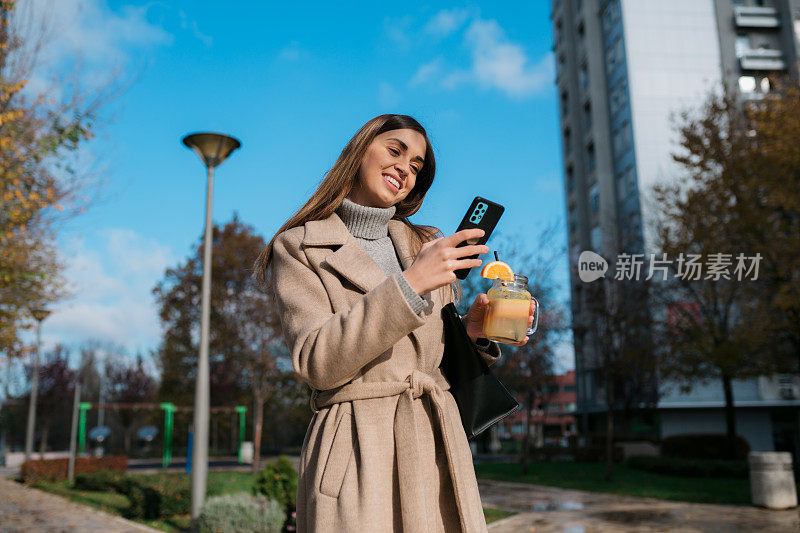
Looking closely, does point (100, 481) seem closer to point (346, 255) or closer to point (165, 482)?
point (165, 482)

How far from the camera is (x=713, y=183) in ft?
52.3

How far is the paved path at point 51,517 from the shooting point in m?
10.4

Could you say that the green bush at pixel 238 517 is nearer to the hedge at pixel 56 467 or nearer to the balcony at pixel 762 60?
the hedge at pixel 56 467

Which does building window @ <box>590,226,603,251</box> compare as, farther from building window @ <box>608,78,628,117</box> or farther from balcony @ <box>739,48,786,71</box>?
balcony @ <box>739,48,786,71</box>

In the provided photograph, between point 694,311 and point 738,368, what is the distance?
3.43m

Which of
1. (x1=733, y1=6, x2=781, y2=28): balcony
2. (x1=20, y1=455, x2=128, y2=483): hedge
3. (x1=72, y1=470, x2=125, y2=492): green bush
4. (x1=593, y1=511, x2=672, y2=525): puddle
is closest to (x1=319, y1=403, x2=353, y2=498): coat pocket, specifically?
(x1=593, y1=511, x2=672, y2=525): puddle

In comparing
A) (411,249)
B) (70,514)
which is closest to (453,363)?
(411,249)

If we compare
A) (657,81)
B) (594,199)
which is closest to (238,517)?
(594,199)

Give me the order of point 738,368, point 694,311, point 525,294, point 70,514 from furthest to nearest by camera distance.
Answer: point 694,311 → point 738,368 → point 70,514 → point 525,294

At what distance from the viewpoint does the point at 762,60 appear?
32.5m

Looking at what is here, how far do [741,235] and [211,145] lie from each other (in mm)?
12274

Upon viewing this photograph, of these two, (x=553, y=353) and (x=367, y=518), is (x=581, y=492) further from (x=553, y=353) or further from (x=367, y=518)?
(x=367, y=518)

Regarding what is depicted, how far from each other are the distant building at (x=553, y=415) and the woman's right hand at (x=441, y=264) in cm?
260

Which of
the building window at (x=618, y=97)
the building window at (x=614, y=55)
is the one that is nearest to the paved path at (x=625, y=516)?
the building window at (x=618, y=97)
